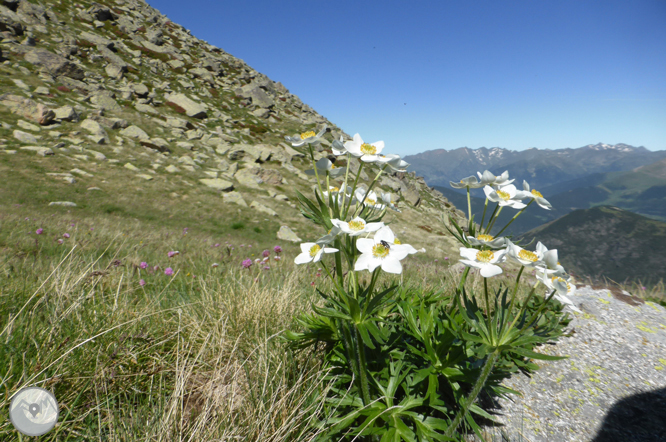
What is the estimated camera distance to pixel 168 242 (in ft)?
26.0

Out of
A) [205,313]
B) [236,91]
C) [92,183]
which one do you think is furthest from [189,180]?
[236,91]

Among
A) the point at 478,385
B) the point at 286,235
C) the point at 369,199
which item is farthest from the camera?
the point at 286,235

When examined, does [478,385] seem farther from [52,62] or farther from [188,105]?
[188,105]

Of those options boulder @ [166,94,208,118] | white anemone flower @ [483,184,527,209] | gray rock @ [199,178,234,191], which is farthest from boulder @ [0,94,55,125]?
white anemone flower @ [483,184,527,209]

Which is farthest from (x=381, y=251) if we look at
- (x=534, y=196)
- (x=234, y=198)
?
(x=234, y=198)

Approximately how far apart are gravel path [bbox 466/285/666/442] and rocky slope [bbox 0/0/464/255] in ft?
13.8

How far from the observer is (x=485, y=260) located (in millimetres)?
1786

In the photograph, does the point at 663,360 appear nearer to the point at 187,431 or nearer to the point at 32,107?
the point at 187,431

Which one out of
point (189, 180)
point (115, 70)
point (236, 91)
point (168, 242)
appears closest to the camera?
point (168, 242)

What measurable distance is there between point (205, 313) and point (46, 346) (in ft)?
4.25

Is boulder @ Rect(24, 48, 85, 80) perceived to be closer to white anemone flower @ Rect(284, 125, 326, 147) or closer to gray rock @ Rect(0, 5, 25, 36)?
gray rock @ Rect(0, 5, 25, 36)

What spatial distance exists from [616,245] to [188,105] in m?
223

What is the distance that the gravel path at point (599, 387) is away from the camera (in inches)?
98.0

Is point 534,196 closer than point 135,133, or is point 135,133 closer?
point 534,196
